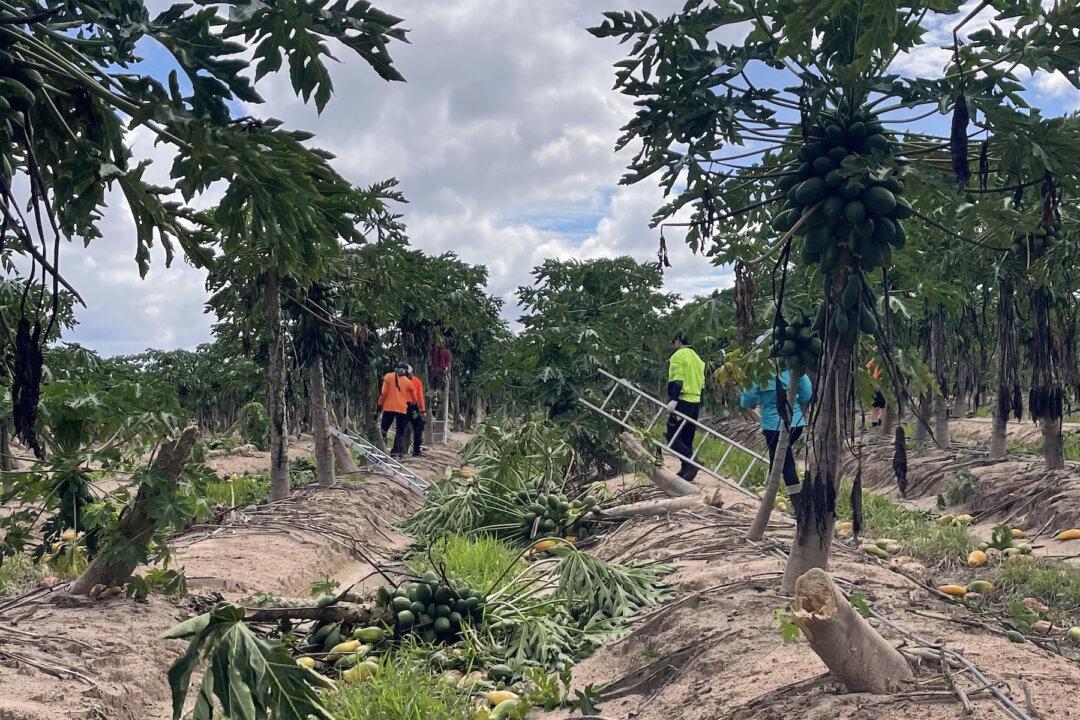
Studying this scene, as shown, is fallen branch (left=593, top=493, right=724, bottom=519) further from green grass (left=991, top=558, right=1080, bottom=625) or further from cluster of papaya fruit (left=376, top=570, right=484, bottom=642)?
cluster of papaya fruit (left=376, top=570, right=484, bottom=642)

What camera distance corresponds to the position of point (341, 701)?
4160 mm

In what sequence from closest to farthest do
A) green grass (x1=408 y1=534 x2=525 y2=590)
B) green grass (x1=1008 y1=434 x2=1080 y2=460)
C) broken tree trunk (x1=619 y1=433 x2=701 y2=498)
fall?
green grass (x1=408 y1=534 x2=525 y2=590) < broken tree trunk (x1=619 y1=433 x2=701 y2=498) < green grass (x1=1008 y1=434 x2=1080 y2=460)

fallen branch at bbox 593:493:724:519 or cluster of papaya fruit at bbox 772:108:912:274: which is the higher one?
cluster of papaya fruit at bbox 772:108:912:274

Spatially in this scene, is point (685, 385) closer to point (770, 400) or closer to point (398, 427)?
point (770, 400)

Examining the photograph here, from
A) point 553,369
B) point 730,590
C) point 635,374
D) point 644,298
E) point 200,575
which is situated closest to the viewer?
point 730,590

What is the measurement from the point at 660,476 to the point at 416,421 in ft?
25.2

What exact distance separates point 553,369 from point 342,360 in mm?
4547

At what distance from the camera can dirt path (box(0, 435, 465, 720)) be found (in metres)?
4.30

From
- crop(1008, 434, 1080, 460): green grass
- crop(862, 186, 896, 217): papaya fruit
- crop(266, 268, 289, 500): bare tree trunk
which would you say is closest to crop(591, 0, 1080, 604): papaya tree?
crop(862, 186, 896, 217): papaya fruit

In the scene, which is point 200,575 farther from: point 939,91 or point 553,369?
point 553,369

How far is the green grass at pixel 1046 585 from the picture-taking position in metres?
5.76

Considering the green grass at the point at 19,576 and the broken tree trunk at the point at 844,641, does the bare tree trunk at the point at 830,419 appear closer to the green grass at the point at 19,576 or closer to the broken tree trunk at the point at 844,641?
the broken tree trunk at the point at 844,641

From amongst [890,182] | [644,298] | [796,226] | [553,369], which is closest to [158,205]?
[796,226]

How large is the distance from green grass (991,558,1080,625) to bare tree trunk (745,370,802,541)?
5.43 feet
